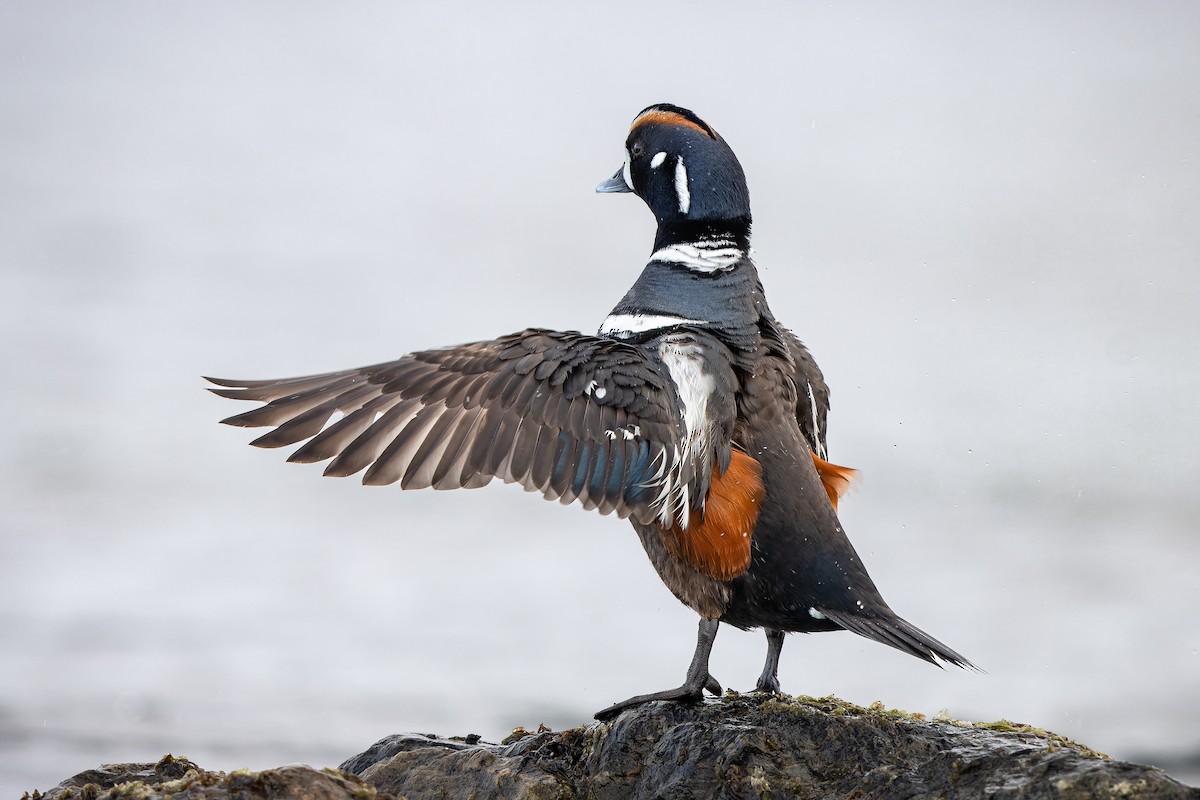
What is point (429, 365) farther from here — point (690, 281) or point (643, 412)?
point (690, 281)

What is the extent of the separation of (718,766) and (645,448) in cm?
118

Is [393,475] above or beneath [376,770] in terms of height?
above

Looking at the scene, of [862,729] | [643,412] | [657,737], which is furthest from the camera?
[643,412]

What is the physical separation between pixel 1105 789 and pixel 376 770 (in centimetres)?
242

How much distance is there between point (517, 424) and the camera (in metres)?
4.30

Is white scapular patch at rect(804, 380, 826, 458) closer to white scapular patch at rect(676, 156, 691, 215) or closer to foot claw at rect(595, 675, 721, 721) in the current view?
white scapular patch at rect(676, 156, 691, 215)

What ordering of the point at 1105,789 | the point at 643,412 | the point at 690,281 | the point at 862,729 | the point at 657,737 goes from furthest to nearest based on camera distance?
the point at 690,281
the point at 643,412
the point at 657,737
the point at 862,729
the point at 1105,789

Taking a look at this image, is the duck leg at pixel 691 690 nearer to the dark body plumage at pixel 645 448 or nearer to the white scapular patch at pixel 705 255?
the dark body plumage at pixel 645 448

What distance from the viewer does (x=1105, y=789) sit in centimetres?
271

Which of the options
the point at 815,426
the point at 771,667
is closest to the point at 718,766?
the point at 771,667

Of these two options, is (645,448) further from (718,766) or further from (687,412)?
(718,766)

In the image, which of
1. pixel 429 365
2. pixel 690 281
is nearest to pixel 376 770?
pixel 429 365

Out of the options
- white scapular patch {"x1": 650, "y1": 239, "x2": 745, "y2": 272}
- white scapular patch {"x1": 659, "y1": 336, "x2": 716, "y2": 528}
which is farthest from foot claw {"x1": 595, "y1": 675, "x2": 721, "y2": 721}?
white scapular patch {"x1": 650, "y1": 239, "x2": 745, "y2": 272}

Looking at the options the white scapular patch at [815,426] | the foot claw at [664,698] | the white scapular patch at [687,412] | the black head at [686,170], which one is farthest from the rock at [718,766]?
the black head at [686,170]
